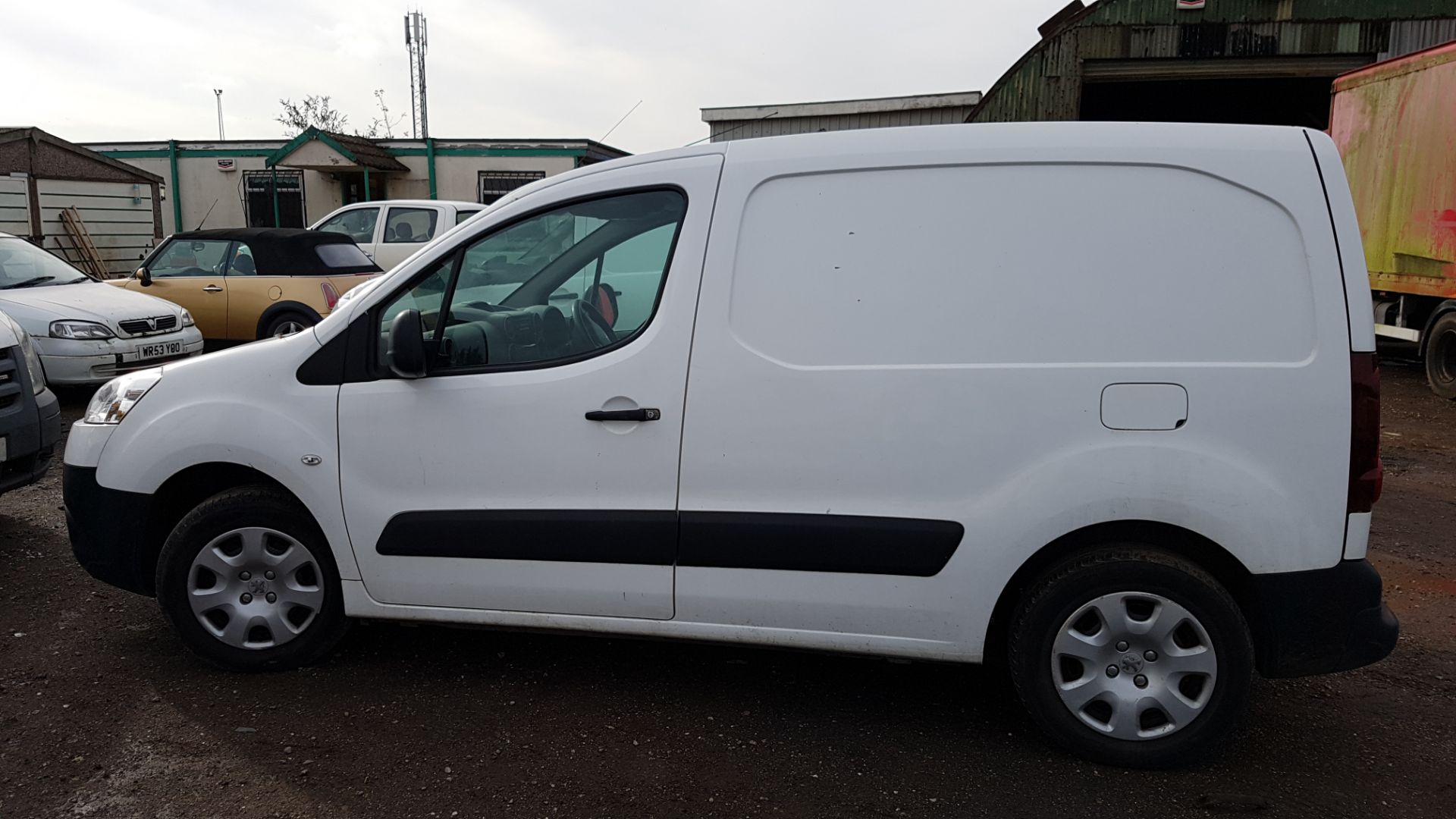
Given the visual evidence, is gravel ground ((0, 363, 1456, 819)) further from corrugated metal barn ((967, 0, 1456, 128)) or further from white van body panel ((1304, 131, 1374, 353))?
corrugated metal barn ((967, 0, 1456, 128))

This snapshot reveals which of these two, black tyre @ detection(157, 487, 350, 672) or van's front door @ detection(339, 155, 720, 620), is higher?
van's front door @ detection(339, 155, 720, 620)

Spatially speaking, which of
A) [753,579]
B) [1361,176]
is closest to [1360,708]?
[753,579]

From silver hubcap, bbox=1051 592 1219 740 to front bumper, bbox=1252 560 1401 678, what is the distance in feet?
0.72

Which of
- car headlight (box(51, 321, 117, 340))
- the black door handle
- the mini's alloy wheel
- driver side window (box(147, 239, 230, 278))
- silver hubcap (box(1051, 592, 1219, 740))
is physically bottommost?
Result: silver hubcap (box(1051, 592, 1219, 740))

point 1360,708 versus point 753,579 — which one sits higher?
point 753,579

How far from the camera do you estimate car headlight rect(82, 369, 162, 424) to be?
12.1ft

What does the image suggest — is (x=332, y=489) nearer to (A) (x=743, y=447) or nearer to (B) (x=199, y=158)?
(A) (x=743, y=447)

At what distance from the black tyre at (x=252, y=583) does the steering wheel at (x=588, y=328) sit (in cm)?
118

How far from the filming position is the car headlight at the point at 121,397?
3.69 m

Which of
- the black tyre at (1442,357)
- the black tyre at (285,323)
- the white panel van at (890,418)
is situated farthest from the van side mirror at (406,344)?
the black tyre at (1442,357)

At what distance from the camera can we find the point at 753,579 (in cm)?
321

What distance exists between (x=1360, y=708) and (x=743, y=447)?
234cm

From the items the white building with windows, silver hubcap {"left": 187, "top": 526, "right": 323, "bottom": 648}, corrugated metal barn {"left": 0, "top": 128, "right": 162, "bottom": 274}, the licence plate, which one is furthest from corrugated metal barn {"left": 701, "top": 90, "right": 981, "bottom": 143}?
silver hubcap {"left": 187, "top": 526, "right": 323, "bottom": 648}

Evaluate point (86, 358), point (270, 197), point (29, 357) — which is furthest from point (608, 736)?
point (270, 197)
